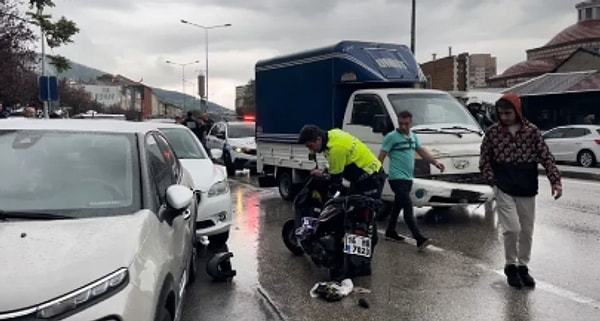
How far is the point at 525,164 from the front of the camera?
5.62 meters

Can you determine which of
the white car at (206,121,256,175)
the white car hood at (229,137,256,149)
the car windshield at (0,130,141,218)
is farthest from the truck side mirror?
the white car hood at (229,137,256,149)

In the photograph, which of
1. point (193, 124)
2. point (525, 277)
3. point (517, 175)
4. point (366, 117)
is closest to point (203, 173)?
point (366, 117)

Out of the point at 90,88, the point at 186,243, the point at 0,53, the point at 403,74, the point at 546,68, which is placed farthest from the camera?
the point at 90,88

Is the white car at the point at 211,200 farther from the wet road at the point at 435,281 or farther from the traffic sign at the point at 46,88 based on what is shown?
the traffic sign at the point at 46,88

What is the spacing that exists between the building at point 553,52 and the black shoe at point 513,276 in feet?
152

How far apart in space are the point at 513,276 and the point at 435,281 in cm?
71

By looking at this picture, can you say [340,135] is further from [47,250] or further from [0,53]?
[0,53]

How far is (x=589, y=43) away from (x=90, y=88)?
9841cm

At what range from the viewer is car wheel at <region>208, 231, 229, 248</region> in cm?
752

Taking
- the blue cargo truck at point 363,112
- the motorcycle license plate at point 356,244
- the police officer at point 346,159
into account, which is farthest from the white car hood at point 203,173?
the blue cargo truck at point 363,112

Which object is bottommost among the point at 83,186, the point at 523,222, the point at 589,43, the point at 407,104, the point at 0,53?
the point at 523,222

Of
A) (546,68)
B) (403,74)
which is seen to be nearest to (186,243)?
(403,74)

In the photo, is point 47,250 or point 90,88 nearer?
point 47,250

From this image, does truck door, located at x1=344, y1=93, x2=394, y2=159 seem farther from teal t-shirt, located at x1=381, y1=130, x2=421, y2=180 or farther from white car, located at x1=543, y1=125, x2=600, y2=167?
white car, located at x1=543, y1=125, x2=600, y2=167
